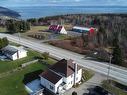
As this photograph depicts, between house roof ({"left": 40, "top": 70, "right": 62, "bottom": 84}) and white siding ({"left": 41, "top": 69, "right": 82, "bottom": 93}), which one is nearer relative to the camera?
white siding ({"left": 41, "top": 69, "right": 82, "bottom": 93})

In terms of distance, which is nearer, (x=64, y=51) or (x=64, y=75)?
(x=64, y=75)

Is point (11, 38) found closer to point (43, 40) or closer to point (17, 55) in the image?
point (43, 40)

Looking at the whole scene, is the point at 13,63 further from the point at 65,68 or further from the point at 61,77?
the point at 61,77

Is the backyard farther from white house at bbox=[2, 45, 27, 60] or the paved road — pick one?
the paved road

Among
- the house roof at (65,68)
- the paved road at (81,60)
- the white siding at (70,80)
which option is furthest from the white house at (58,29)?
the white siding at (70,80)

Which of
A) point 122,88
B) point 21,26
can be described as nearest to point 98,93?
point 122,88

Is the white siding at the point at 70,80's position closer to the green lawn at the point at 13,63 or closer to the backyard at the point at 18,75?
the backyard at the point at 18,75

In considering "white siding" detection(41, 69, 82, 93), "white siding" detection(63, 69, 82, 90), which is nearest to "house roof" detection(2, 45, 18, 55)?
"white siding" detection(41, 69, 82, 93)
